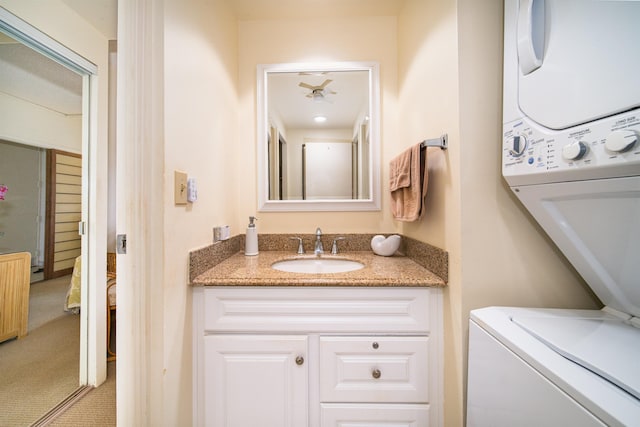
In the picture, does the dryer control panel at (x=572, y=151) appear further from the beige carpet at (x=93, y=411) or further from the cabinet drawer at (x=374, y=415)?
the beige carpet at (x=93, y=411)

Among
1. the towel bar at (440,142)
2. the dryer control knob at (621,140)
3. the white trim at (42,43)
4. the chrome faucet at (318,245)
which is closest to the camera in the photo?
the dryer control knob at (621,140)

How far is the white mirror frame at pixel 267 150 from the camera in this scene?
1.41 meters

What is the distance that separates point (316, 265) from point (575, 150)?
1085mm

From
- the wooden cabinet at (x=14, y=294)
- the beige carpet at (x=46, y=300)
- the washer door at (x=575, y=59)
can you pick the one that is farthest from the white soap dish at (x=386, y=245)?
the beige carpet at (x=46, y=300)

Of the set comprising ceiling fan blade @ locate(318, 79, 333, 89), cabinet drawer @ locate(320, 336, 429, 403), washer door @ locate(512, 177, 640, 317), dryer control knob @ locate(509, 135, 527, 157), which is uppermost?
ceiling fan blade @ locate(318, 79, 333, 89)

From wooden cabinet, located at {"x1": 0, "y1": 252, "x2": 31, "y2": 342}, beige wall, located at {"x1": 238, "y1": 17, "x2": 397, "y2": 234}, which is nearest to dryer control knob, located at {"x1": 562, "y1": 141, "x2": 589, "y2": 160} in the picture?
beige wall, located at {"x1": 238, "y1": 17, "x2": 397, "y2": 234}

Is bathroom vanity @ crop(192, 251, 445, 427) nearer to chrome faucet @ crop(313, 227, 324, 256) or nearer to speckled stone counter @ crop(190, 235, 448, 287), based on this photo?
speckled stone counter @ crop(190, 235, 448, 287)

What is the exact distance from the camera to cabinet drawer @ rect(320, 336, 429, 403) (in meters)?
0.89

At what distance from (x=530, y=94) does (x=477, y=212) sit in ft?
1.22

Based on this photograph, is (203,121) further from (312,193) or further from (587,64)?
(587,64)

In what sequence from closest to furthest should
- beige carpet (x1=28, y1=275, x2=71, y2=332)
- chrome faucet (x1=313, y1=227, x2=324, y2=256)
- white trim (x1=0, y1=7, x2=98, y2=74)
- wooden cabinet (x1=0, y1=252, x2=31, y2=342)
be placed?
1. white trim (x1=0, y1=7, x2=98, y2=74)
2. chrome faucet (x1=313, y1=227, x2=324, y2=256)
3. wooden cabinet (x1=0, y1=252, x2=31, y2=342)
4. beige carpet (x1=28, y1=275, x2=71, y2=332)

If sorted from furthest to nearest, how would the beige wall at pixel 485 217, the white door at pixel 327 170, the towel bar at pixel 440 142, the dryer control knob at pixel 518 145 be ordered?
1. the white door at pixel 327 170
2. the towel bar at pixel 440 142
3. the beige wall at pixel 485 217
4. the dryer control knob at pixel 518 145

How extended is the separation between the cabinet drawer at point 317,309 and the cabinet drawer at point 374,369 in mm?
50

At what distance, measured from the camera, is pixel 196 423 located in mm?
904
